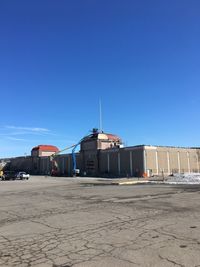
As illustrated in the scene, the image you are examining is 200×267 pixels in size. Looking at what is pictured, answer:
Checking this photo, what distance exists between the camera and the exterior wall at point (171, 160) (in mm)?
73375

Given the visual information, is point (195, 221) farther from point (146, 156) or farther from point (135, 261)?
point (146, 156)

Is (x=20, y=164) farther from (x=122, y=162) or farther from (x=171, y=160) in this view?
(x=171, y=160)

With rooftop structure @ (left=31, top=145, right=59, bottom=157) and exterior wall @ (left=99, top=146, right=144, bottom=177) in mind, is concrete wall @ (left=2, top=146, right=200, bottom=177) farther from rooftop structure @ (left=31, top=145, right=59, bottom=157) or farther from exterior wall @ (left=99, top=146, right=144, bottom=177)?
rooftop structure @ (left=31, top=145, right=59, bottom=157)

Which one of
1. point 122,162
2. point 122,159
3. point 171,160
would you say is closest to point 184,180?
point 171,160

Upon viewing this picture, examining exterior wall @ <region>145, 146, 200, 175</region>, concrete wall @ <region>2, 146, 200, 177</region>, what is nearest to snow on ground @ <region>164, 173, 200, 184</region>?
concrete wall @ <region>2, 146, 200, 177</region>

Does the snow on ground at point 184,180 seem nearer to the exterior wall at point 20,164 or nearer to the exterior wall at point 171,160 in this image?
the exterior wall at point 171,160

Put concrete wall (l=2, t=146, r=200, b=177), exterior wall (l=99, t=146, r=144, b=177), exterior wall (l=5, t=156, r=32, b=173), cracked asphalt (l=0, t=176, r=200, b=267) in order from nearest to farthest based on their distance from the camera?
1. cracked asphalt (l=0, t=176, r=200, b=267)
2. concrete wall (l=2, t=146, r=200, b=177)
3. exterior wall (l=99, t=146, r=144, b=177)
4. exterior wall (l=5, t=156, r=32, b=173)

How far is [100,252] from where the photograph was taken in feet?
23.7

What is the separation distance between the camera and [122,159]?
3071 inches

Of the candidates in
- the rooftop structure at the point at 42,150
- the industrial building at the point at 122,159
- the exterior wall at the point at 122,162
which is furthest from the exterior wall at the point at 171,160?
the rooftop structure at the point at 42,150

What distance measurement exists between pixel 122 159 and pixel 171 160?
11.1 meters

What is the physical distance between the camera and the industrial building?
241 ft

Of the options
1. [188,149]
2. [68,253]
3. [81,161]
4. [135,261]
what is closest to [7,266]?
[68,253]

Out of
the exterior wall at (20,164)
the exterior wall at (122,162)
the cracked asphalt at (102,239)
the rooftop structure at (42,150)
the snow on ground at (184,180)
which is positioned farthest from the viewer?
the exterior wall at (20,164)
